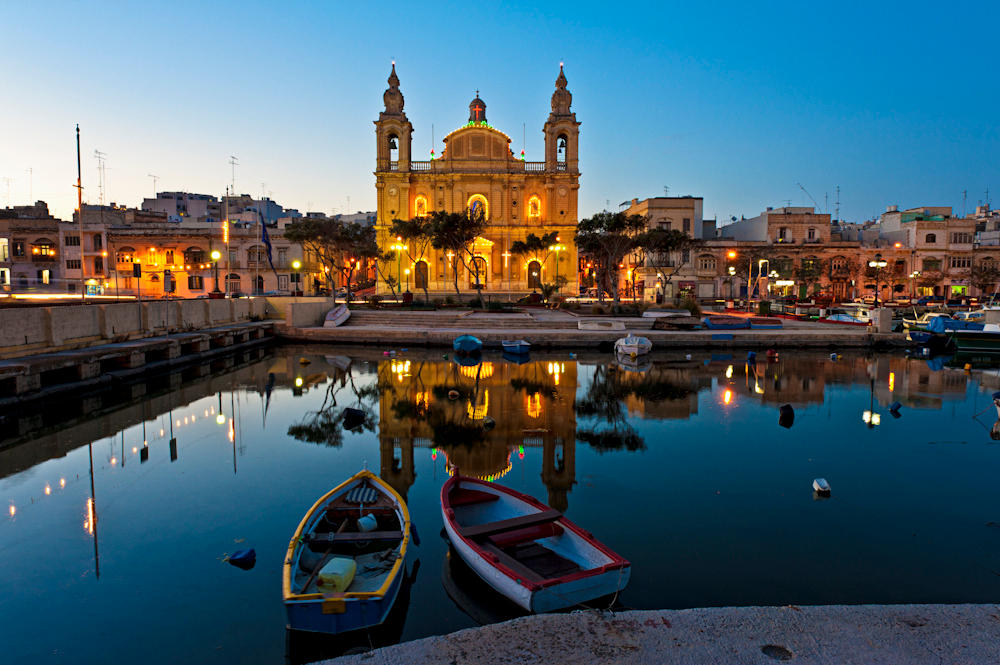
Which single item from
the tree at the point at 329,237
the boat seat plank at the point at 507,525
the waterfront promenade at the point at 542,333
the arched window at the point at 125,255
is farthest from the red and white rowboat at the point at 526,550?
the arched window at the point at 125,255

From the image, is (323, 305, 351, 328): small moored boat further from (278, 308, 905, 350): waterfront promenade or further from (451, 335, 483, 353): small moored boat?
(451, 335, 483, 353): small moored boat

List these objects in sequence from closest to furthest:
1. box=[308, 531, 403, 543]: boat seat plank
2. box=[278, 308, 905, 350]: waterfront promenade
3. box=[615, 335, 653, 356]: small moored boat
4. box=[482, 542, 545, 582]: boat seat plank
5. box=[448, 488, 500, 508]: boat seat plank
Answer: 1. box=[482, 542, 545, 582]: boat seat plank
2. box=[308, 531, 403, 543]: boat seat plank
3. box=[448, 488, 500, 508]: boat seat plank
4. box=[615, 335, 653, 356]: small moored boat
5. box=[278, 308, 905, 350]: waterfront promenade

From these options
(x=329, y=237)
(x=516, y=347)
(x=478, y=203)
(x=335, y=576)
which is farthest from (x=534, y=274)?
Answer: (x=335, y=576)

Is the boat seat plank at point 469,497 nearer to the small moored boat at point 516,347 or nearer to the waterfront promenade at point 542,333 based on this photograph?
the small moored boat at point 516,347

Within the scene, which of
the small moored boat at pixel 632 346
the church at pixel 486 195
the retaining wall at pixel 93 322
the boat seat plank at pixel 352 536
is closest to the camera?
the boat seat plank at pixel 352 536

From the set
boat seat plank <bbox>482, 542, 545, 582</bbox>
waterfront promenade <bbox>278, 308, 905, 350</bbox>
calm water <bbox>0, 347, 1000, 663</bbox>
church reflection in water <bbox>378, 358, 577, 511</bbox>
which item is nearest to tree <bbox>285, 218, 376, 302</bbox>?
waterfront promenade <bbox>278, 308, 905, 350</bbox>

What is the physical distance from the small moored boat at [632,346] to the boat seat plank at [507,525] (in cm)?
2046

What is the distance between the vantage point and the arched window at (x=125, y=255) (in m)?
55.8

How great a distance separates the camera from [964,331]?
31297 mm

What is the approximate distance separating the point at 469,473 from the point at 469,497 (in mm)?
3196

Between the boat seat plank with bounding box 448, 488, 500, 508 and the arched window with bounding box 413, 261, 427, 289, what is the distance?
46.4 m

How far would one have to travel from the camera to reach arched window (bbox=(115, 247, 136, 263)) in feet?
183

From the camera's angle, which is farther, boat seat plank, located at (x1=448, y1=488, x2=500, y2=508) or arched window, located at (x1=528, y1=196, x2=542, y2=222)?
arched window, located at (x1=528, y1=196, x2=542, y2=222)

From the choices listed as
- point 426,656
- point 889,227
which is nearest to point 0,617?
point 426,656
